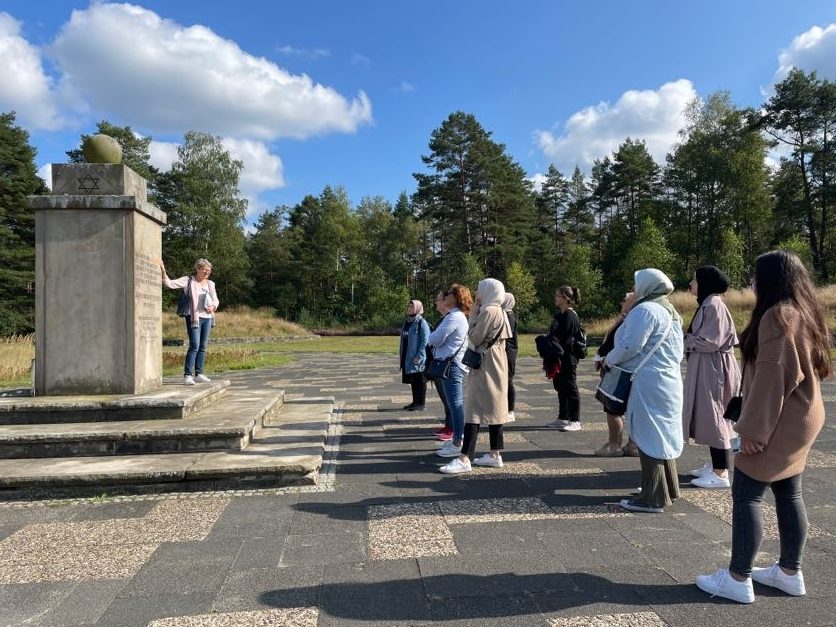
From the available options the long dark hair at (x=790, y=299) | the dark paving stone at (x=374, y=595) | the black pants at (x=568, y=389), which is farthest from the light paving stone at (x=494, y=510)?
the black pants at (x=568, y=389)

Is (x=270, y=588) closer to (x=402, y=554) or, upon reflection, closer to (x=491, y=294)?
(x=402, y=554)

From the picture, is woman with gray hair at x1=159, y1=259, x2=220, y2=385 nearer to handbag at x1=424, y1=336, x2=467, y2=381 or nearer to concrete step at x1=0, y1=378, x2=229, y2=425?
concrete step at x1=0, y1=378, x2=229, y2=425

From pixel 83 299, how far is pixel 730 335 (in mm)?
6906

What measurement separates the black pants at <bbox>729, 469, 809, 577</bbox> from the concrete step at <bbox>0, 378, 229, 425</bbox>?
5.37m

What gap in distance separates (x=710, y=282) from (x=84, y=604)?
523 centimetres

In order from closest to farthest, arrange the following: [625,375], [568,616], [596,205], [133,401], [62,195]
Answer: [568,616]
[625,375]
[133,401]
[62,195]
[596,205]

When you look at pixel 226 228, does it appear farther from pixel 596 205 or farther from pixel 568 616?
pixel 568 616

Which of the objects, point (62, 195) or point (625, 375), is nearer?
point (625, 375)

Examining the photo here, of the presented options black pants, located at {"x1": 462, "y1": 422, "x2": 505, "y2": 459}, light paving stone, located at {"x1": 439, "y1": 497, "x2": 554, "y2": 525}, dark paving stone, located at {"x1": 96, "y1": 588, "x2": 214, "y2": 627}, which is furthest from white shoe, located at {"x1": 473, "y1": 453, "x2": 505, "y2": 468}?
dark paving stone, located at {"x1": 96, "y1": 588, "x2": 214, "y2": 627}

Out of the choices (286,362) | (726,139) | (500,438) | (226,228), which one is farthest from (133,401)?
(726,139)

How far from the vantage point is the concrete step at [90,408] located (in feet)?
19.1

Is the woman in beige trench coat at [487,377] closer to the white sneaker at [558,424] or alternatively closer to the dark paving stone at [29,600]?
the white sneaker at [558,424]

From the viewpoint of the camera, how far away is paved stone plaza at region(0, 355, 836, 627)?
9.21 feet

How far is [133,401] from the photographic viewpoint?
600 centimetres
